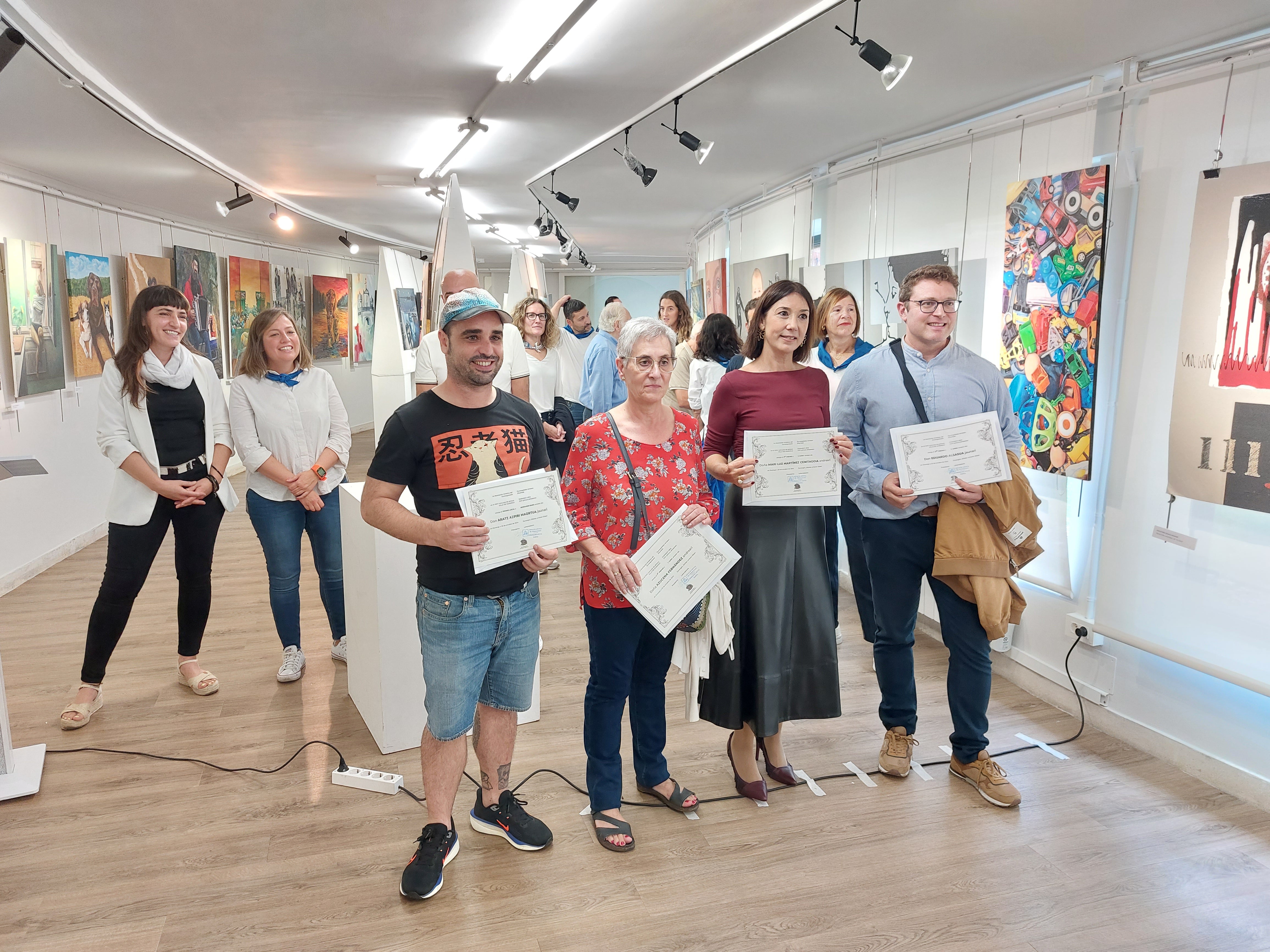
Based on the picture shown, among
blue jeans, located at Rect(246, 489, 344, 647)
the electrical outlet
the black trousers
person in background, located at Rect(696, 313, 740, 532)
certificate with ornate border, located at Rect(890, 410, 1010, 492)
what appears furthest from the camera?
person in background, located at Rect(696, 313, 740, 532)

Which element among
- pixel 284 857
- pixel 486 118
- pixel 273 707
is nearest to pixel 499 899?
pixel 284 857

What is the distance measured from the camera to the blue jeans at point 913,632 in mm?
3061

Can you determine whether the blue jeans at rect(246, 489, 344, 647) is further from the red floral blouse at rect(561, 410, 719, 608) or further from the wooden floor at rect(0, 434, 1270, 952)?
the red floral blouse at rect(561, 410, 719, 608)

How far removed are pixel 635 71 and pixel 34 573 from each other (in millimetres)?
5522

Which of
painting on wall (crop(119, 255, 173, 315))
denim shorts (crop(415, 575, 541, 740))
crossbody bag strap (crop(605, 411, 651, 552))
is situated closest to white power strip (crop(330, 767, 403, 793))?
denim shorts (crop(415, 575, 541, 740))

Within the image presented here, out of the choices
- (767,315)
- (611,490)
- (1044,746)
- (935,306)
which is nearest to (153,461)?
(611,490)

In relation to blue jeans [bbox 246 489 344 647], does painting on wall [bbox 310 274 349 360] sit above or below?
above

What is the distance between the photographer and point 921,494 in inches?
117

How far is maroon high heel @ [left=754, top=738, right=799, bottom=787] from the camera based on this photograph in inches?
126

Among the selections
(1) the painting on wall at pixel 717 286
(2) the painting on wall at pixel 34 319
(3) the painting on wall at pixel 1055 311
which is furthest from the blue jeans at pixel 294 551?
(1) the painting on wall at pixel 717 286

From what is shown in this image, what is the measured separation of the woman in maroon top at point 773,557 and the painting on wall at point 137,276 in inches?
271

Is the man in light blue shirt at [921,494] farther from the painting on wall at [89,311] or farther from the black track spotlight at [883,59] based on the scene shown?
the painting on wall at [89,311]

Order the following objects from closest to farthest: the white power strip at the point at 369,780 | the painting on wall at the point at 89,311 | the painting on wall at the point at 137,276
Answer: the white power strip at the point at 369,780
the painting on wall at the point at 89,311
the painting on wall at the point at 137,276

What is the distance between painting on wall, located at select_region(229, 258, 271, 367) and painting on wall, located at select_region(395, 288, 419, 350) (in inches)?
78.2
